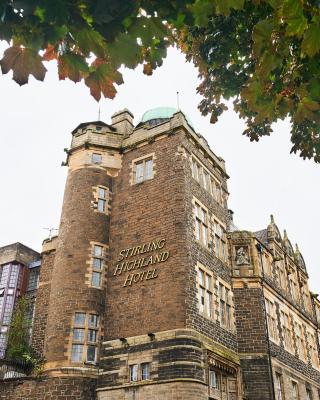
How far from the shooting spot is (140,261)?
20.2 m

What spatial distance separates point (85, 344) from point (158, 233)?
5.64 meters

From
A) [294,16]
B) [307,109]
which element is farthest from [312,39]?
[307,109]

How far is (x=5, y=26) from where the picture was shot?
10.7 feet

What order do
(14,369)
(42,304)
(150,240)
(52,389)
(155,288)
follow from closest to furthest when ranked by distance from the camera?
(52,389)
(155,288)
(150,240)
(14,369)
(42,304)

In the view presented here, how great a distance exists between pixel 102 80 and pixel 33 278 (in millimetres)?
26805

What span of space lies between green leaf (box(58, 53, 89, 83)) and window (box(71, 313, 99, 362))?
1733 cm

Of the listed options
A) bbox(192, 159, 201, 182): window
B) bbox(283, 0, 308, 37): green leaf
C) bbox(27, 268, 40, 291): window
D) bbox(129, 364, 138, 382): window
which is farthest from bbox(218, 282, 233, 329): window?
bbox(283, 0, 308, 37): green leaf

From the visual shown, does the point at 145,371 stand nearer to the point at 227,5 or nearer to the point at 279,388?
the point at 279,388

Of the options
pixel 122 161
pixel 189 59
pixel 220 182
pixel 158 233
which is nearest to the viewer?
pixel 189 59

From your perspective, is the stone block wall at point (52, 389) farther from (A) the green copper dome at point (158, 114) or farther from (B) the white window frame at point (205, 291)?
(A) the green copper dome at point (158, 114)

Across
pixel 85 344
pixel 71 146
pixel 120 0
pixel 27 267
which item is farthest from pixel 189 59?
pixel 27 267

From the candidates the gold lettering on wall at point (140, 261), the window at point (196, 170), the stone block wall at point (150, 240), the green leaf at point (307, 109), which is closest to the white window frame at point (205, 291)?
the stone block wall at point (150, 240)

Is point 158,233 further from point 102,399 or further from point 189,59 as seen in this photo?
point 189,59

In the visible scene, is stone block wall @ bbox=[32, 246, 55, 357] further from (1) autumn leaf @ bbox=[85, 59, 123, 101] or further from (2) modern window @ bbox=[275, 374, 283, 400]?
(1) autumn leaf @ bbox=[85, 59, 123, 101]
